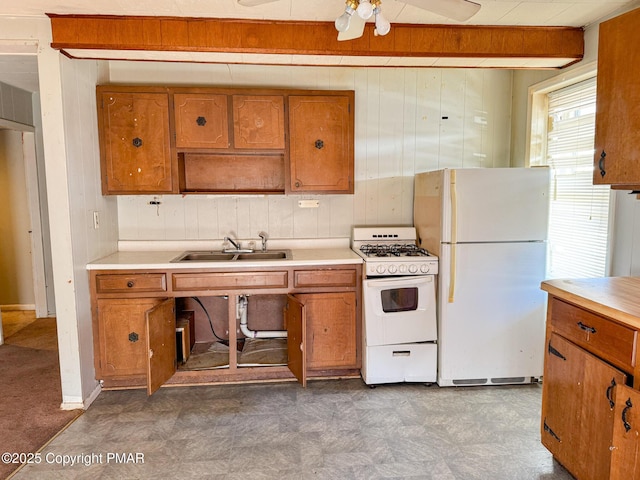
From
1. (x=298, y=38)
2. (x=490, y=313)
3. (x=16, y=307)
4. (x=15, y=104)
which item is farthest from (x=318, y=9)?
(x=16, y=307)

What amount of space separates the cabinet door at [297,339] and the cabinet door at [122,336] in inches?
37.0

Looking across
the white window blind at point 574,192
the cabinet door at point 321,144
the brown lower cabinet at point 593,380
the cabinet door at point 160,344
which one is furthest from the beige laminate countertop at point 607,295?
the cabinet door at point 160,344

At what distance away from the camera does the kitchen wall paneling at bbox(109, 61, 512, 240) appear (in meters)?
3.29

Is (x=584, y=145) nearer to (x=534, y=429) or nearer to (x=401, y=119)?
(x=401, y=119)

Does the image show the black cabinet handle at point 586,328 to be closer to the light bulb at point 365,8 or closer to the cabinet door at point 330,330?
the cabinet door at point 330,330

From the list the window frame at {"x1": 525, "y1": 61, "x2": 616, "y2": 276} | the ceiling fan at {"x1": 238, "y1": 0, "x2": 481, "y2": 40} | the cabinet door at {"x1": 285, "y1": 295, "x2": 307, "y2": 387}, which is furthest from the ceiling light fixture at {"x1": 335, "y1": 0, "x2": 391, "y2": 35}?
the window frame at {"x1": 525, "y1": 61, "x2": 616, "y2": 276}

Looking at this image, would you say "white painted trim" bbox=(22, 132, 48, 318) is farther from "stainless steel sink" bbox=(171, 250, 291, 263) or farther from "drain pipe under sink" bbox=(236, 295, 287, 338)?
"drain pipe under sink" bbox=(236, 295, 287, 338)

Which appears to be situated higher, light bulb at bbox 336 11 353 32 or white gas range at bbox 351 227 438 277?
light bulb at bbox 336 11 353 32

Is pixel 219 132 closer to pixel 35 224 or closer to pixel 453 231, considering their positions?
pixel 453 231

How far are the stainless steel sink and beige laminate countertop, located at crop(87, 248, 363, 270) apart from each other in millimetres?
82

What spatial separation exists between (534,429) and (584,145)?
1.86 m

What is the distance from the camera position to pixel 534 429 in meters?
2.35

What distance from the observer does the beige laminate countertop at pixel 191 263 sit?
2.71 m

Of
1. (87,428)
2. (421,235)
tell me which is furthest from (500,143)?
(87,428)
